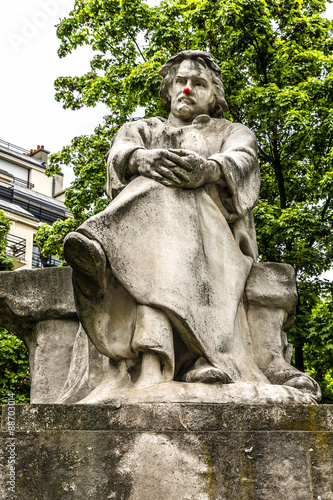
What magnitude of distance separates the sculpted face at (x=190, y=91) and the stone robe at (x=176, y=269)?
764 millimetres

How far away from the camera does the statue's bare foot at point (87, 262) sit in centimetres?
444

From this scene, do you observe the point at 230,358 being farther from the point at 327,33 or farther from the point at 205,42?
the point at 327,33

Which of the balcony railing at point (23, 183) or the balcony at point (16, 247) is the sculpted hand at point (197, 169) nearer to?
the balcony at point (16, 247)

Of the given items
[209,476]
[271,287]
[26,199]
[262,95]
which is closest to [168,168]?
[271,287]

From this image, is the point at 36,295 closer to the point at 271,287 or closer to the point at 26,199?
the point at 271,287

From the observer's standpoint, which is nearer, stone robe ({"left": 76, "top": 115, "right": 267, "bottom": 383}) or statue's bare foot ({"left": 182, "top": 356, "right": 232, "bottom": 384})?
statue's bare foot ({"left": 182, "top": 356, "right": 232, "bottom": 384})

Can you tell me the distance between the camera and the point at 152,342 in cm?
448

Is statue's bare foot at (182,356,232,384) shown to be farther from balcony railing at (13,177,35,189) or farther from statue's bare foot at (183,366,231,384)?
balcony railing at (13,177,35,189)

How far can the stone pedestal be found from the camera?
375 centimetres

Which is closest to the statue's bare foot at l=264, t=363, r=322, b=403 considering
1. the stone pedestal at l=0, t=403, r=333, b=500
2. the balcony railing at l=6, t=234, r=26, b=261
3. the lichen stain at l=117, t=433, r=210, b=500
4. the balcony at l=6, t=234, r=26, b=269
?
the stone pedestal at l=0, t=403, r=333, b=500

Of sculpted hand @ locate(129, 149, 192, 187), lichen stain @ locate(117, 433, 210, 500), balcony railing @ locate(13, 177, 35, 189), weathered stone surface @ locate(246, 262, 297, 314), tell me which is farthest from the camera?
balcony railing @ locate(13, 177, 35, 189)

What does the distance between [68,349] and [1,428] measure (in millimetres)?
1660

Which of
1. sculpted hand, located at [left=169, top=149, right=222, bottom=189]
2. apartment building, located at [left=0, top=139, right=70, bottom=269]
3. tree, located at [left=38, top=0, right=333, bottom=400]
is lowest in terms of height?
sculpted hand, located at [left=169, top=149, right=222, bottom=189]

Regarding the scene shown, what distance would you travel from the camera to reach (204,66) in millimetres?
6105
